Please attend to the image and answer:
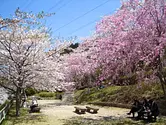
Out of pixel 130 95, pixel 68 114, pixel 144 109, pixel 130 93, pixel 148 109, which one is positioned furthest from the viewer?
pixel 130 93

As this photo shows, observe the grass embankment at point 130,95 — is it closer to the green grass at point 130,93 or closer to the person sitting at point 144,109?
the green grass at point 130,93

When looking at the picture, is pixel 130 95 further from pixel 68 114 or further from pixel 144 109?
pixel 144 109

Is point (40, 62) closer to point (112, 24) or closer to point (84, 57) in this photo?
point (112, 24)

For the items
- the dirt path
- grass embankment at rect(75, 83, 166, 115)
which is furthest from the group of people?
grass embankment at rect(75, 83, 166, 115)

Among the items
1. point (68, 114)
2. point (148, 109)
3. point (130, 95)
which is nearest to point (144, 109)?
point (148, 109)

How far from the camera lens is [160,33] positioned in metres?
10.8

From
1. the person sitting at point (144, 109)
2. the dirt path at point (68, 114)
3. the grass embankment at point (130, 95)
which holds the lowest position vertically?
the dirt path at point (68, 114)

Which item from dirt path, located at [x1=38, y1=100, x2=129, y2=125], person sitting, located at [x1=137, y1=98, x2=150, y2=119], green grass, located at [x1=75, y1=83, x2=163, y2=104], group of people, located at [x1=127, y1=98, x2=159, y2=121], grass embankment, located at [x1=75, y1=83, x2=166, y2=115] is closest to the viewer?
group of people, located at [x1=127, y1=98, x2=159, y2=121]

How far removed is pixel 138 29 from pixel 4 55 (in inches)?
329

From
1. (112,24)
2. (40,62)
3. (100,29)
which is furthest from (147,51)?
(40,62)

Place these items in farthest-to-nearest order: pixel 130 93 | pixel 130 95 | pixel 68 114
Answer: pixel 130 93, pixel 130 95, pixel 68 114

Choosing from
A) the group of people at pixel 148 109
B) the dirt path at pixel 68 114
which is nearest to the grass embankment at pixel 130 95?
the dirt path at pixel 68 114

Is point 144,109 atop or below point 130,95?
below

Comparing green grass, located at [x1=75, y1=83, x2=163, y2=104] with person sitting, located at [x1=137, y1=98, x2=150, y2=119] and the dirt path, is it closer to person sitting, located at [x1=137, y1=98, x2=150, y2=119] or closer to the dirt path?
the dirt path
